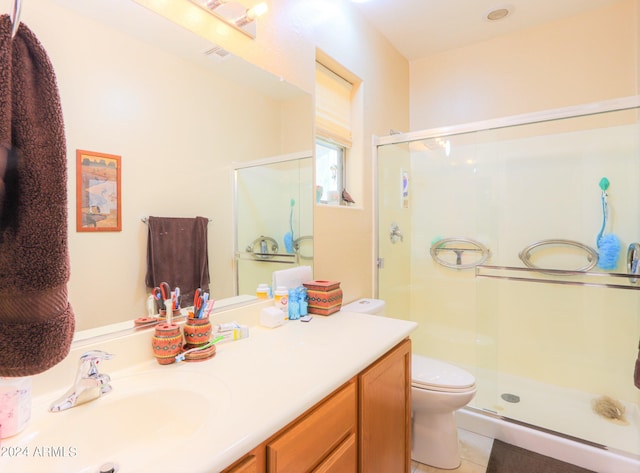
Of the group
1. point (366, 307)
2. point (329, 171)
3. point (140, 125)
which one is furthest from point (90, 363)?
point (329, 171)

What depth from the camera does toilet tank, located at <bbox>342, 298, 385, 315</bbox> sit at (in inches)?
74.7

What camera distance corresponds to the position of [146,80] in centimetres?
103

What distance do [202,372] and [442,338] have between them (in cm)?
216

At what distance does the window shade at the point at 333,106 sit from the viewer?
6.38 ft

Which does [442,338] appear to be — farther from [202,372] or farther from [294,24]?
[294,24]

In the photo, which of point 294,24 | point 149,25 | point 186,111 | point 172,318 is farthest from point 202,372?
point 294,24

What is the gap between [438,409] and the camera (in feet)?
5.36

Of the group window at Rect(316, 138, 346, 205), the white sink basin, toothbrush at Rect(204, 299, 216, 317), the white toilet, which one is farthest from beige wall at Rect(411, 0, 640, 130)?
the white sink basin

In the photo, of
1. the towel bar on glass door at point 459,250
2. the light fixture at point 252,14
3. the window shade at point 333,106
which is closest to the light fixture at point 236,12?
the light fixture at point 252,14

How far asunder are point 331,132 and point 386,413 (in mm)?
1534

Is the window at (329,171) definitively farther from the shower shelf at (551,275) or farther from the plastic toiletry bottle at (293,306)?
the shower shelf at (551,275)

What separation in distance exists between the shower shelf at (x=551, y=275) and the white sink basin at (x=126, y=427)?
219 centimetres

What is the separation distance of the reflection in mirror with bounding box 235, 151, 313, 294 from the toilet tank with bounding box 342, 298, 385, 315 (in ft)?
1.36

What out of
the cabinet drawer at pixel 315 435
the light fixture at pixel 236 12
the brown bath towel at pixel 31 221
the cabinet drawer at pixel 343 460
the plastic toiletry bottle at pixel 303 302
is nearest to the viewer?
the brown bath towel at pixel 31 221
